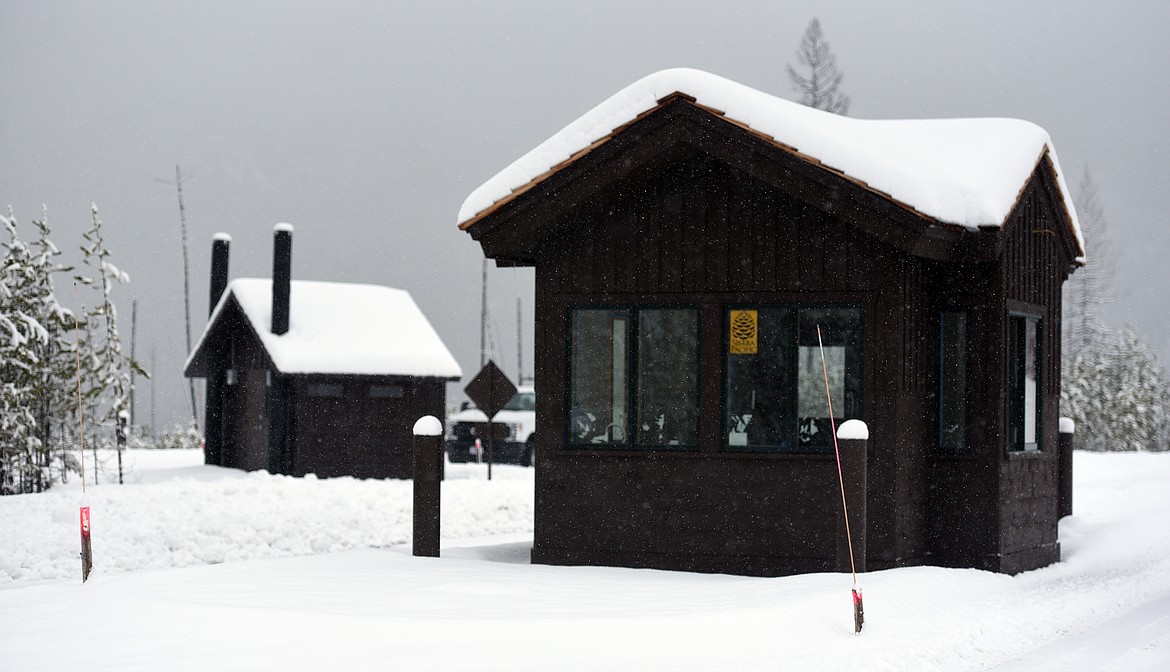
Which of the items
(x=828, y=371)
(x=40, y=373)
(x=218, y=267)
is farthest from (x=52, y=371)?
(x=828, y=371)

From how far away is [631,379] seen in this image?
1384cm

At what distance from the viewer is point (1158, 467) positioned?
85.0 ft

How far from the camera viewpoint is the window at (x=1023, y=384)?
14.6m

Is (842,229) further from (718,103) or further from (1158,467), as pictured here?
(1158,467)

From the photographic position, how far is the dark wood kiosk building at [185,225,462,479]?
29219 millimetres

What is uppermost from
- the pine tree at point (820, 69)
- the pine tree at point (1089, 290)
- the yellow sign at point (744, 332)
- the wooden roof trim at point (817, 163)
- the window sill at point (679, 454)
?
the pine tree at point (820, 69)

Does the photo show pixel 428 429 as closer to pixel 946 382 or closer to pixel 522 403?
pixel 946 382

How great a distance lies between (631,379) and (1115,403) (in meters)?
38.1

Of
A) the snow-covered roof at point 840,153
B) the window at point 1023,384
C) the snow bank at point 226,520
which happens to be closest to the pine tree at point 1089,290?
the snow bank at point 226,520

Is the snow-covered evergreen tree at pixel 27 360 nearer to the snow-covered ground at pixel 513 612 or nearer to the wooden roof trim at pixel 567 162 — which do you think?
the snow-covered ground at pixel 513 612

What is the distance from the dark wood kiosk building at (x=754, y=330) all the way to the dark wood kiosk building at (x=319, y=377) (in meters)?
15.8

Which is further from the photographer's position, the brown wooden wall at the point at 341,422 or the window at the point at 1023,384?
the brown wooden wall at the point at 341,422

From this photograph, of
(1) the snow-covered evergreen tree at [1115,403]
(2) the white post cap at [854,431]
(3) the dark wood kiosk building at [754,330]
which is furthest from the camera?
(1) the snow-covered evergreen tree at [1115,403]

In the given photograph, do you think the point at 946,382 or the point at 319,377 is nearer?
the point at 946,382
